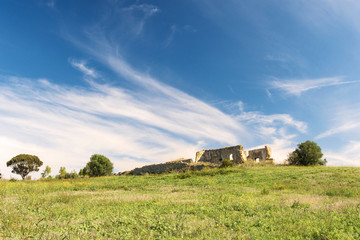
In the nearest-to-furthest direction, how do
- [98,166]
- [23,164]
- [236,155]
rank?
[98,166], [236,155], [23,164]

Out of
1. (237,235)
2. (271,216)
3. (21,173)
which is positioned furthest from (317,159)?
(21,173)

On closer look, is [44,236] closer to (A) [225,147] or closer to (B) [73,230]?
(B) [73,230]

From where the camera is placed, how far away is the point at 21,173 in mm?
61781

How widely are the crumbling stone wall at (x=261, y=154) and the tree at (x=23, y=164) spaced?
56.9 metres

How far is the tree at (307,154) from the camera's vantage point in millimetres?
40781

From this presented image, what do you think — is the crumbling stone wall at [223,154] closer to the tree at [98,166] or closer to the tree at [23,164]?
the tree at [98,166]

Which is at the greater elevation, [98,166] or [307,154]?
[307,154]

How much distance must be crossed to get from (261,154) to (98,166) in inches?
1274

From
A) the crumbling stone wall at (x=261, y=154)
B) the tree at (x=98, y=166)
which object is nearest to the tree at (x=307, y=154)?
the crumbling stone wall at (x=261, y=154)

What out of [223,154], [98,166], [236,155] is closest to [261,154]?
[236,155]

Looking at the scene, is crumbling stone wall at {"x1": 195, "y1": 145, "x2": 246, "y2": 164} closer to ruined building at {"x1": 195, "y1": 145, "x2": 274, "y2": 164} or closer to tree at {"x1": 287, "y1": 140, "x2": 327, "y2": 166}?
ruined building at {"x1": 195, "y1": 145, "x2": 274, "y2": 164}

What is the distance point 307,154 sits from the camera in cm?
4106

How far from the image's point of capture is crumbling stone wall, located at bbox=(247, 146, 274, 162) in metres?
45.4

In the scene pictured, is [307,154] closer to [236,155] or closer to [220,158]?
[236,155]
